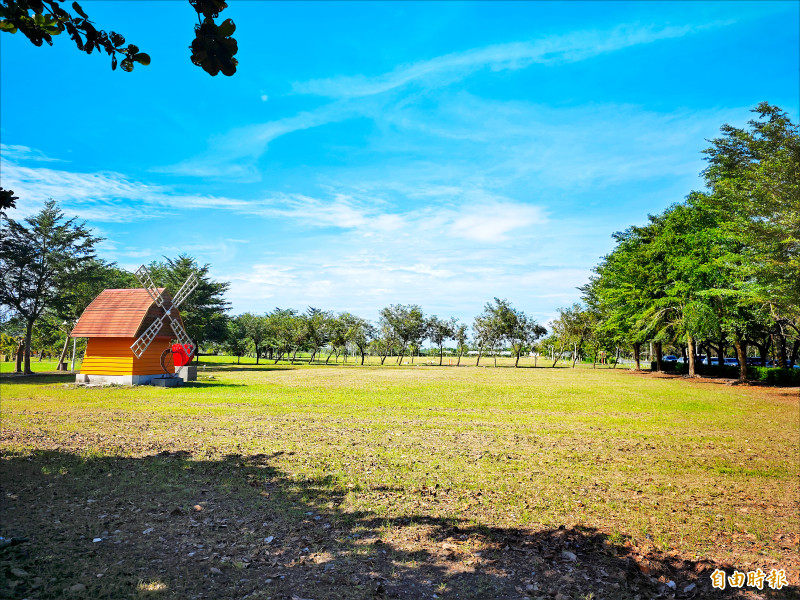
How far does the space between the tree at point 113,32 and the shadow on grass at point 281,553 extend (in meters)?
5.38

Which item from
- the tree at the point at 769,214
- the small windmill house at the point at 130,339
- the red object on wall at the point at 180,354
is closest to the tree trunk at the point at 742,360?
the tree at the point at 769,214

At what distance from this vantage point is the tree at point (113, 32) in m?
3.20

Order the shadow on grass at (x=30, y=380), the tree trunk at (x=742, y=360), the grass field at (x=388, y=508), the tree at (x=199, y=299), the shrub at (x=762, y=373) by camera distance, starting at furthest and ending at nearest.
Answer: the tree at (x=199, y=299) < the shrub at (x=762, y=373) < the tree trunk at (x=742, y=360) < the shadow on grass at (x=30, y=380) < the grass field at (x=388, y=508)

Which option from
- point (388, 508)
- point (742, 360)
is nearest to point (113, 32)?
point (388, 508)

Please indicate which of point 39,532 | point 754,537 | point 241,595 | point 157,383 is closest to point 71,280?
point 157,383

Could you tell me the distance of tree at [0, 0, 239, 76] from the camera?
3.20 meters

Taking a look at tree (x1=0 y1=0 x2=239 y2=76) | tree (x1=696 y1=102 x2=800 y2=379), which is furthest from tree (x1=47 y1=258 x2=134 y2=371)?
tree (x1=696 y1=102 x2=800 y2=379)

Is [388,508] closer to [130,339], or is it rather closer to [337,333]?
[130,339]

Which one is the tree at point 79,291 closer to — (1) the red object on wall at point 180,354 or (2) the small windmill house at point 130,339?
(2) the small windmill house at point 130,339

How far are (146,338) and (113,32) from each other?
3031 centimetres

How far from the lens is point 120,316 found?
30047 mm

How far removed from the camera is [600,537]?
6547 mm

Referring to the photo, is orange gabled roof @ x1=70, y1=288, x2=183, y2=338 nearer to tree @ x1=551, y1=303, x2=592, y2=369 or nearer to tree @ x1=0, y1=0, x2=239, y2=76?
tree @ x1=0, y1=0, x2=239, y2=76

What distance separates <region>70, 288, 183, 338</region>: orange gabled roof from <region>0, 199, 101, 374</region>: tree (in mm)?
10036
